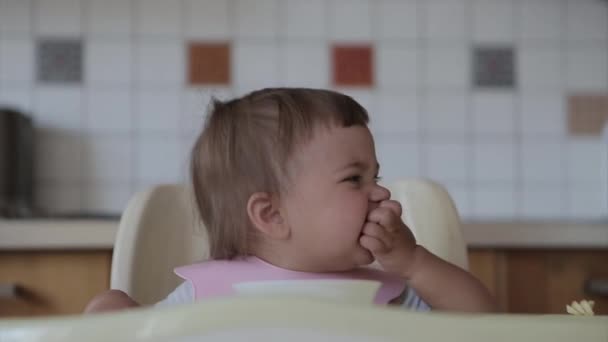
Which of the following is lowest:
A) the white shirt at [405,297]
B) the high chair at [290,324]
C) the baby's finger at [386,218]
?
the white shirt at [405,297]

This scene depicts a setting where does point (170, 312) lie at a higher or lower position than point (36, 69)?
lower

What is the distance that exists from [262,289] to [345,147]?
16.1 inches

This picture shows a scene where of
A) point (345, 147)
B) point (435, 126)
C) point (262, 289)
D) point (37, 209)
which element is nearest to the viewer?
point (262, 289)

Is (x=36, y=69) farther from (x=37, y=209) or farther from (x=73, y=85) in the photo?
(x=37, y=209)

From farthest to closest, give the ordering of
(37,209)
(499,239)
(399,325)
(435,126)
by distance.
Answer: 1. (435,126)
2. (37,209)
3. (499,239)
4. (399,325)

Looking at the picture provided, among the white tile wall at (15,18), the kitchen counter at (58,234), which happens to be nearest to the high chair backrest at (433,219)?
the kitchen counter at (58,234)

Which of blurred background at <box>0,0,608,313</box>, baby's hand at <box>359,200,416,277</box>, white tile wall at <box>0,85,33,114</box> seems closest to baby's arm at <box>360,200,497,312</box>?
baby's hand at <box>359,200,416,277</box>

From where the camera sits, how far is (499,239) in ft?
4.99

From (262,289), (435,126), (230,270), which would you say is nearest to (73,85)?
(435,126)

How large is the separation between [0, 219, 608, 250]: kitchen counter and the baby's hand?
74 cm

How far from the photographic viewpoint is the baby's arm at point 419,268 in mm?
776

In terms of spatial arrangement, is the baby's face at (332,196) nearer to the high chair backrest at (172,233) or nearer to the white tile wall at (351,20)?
the high chair backrest at (172,233)

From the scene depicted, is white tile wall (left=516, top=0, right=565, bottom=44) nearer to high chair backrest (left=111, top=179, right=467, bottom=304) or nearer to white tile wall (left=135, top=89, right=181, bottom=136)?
white tile wall (left=135, top=89, right=181, bottom=136)

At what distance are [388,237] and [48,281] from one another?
2.86ft
